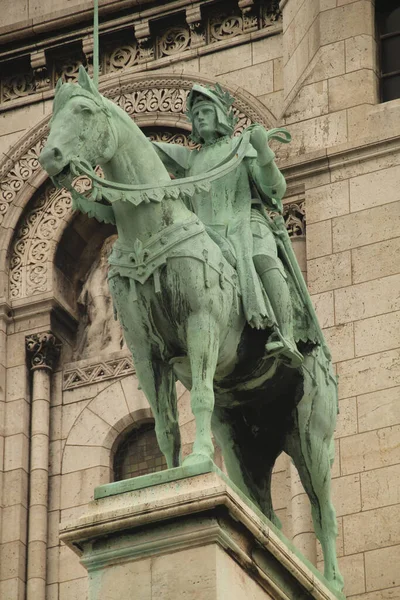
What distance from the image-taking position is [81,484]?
24422mm

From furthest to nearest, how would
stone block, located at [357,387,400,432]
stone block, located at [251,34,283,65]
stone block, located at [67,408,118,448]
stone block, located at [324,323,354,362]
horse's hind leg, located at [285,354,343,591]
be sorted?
stone block, located at [251,34,283,65]
stone block, located at [67,408,118,448]
stone block, located at [324,323,354,362]
stone block, located at [357,387,400,432]
horse's hind leg, located at [285,354,343,591]

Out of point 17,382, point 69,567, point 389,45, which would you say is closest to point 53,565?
point 69,567

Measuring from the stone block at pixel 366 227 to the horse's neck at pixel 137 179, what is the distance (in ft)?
15.3

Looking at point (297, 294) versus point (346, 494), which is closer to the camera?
point (297, 294)

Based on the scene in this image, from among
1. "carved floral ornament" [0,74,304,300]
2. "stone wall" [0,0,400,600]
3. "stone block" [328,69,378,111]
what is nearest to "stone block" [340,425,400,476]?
"stone wall" [0,0,400,600]

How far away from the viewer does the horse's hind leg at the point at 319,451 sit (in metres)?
19.8

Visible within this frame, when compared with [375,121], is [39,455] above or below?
below

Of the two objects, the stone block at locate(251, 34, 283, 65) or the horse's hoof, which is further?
the stone block at locate(251, 34, 283, 65)

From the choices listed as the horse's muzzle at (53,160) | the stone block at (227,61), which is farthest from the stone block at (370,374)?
the horse's muzzle at (53,160)

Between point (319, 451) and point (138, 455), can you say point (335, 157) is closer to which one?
point (138, 455)

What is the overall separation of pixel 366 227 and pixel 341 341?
1.25 metres

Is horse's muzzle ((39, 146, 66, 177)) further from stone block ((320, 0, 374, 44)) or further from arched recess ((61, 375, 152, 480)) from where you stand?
stone block ((320, 0, 374, 44))

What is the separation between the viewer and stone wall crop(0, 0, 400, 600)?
22266mm

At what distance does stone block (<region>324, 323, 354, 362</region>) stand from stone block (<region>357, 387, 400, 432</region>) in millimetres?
548
